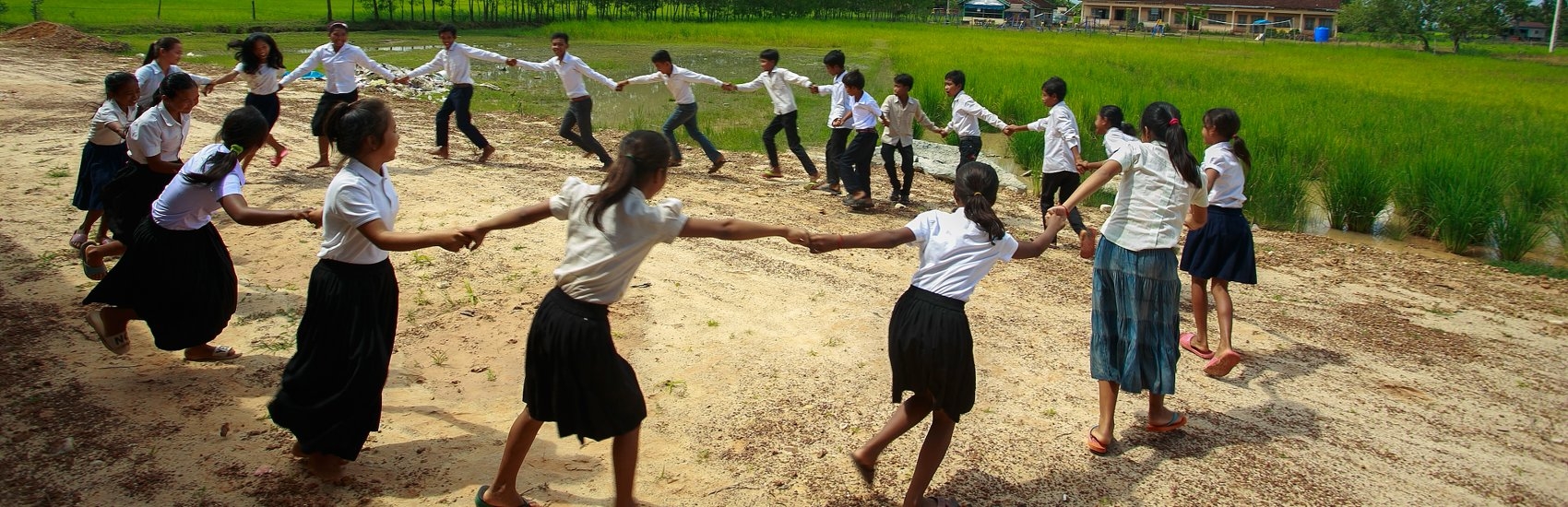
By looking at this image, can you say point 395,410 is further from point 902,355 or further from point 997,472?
point 997,472

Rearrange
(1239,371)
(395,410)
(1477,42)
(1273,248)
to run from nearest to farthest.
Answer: (395,410), (1239,371), (1273,248), (1477,42)

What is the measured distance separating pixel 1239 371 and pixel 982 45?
26982mm

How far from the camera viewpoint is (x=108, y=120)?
5863 millimetres

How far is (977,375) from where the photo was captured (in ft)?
16.6

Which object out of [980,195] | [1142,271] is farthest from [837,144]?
[980,195]

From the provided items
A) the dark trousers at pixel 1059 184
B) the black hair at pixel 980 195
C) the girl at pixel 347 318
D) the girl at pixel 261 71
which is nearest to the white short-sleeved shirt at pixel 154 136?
the girl at pixel 347 318

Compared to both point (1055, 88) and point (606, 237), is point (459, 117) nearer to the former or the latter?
point (1055, 88)

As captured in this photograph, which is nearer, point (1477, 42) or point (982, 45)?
point (982, 45)

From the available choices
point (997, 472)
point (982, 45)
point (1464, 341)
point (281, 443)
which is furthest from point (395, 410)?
point (982, 45)

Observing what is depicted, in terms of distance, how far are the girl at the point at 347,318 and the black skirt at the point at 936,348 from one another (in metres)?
1.84

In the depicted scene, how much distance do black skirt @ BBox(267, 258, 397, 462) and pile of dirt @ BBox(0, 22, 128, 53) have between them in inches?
846

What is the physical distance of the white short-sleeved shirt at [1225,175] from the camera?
5.04m

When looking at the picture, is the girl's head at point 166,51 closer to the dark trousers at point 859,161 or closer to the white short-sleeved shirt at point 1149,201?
the dark trousers at point 859,161

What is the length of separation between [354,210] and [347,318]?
45 centimetres
